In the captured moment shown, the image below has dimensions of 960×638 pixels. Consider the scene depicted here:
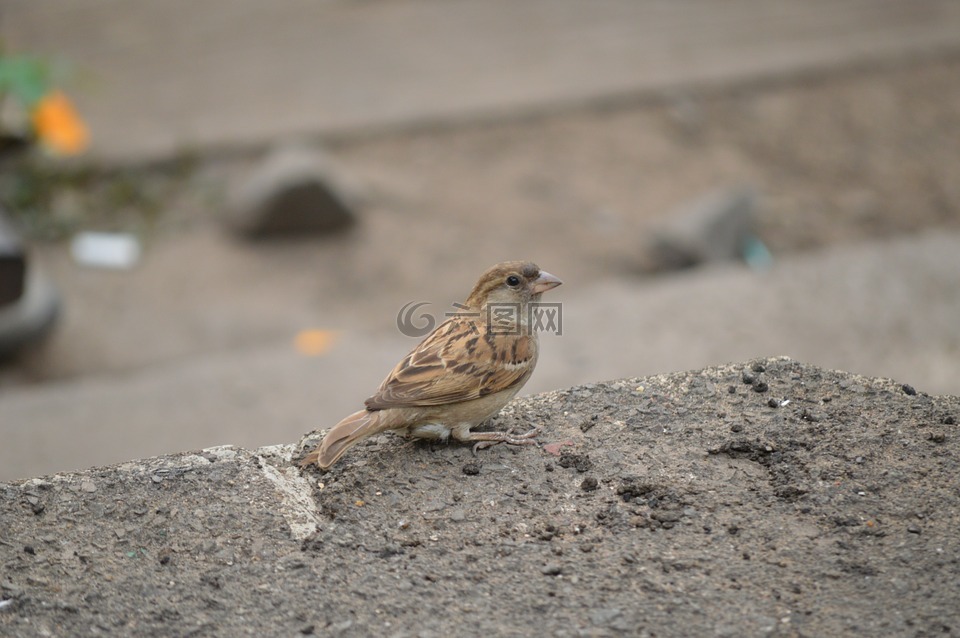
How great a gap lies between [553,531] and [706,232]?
6.45 m

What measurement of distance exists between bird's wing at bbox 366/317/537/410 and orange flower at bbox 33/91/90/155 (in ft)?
25.4

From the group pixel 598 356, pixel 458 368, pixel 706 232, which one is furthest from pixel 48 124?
pixel 458 368

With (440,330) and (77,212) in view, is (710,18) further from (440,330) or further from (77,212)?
(440,330)

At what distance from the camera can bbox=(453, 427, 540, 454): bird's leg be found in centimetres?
358

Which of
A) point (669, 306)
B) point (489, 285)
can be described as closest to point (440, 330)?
point (489, 285)

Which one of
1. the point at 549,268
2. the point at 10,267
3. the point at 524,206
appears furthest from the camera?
the point at 524,206

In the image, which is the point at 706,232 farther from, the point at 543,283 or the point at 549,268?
the point at 543,283

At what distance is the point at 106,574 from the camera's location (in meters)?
3.04

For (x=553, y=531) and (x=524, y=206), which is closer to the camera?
(x=553, y=531)

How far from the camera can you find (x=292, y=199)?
987 cm

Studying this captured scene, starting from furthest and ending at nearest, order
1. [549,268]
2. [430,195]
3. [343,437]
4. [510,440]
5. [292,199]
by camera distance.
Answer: [430,195]
[292,199]
[549,268]
[510,440]
[343,437]

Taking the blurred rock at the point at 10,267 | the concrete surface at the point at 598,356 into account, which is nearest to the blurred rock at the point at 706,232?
the concrete surface at the point at 598,356

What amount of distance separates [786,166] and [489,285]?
790cm

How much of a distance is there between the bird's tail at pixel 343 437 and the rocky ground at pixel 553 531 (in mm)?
112
